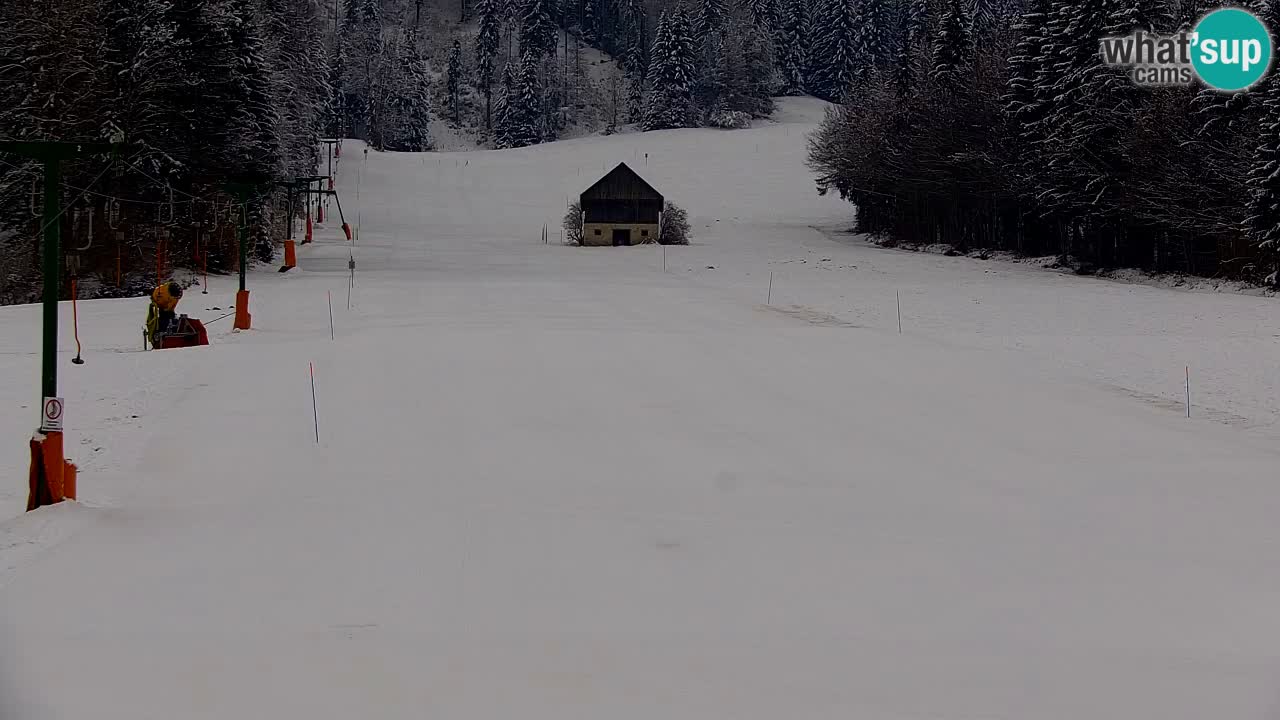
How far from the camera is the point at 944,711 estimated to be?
6199 millimetres

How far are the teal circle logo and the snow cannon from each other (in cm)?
3751

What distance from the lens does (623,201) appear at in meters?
70.5

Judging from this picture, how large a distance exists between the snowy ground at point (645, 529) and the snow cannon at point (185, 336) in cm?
106

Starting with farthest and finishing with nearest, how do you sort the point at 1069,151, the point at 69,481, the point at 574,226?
the point at 574,226 → the point at 1069,151 → the point at 69,481

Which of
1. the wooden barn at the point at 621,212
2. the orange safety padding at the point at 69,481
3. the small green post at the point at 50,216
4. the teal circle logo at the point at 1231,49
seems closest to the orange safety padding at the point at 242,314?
the small green post at the point at 50,216

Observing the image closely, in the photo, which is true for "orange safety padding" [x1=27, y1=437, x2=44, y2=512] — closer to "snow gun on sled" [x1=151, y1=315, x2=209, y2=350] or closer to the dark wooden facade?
"snow gun on sled" [x1=151, y1=315, x2=209, y2=350]

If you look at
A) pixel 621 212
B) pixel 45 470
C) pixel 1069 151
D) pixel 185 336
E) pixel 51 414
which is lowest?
pixel 45 470

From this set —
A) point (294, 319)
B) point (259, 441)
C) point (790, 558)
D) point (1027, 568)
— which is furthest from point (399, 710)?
point (294, 319)

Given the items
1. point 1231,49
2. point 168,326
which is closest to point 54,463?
point 168,326

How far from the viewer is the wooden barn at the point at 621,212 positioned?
2766 inches

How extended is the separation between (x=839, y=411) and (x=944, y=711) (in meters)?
10.3

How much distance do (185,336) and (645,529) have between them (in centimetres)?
1474

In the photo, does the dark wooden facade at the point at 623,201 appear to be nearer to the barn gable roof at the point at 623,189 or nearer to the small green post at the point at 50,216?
the barn gable roof at the point at 623,189

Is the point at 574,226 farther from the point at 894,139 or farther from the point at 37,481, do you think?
the point at 37,481
